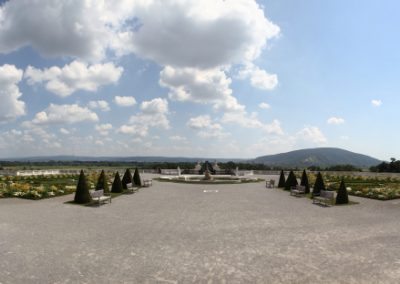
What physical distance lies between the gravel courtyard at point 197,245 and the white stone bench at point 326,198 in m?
1.80

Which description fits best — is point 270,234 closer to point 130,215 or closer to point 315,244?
point 315,244

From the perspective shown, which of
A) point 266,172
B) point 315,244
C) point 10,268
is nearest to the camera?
point 10,268

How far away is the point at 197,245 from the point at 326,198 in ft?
41.6

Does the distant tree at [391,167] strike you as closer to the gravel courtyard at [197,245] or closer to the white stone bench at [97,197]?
the gravel courtyard at [197,245]

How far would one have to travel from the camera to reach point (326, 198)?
2008 cm

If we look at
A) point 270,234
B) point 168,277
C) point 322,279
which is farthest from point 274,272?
point 270,234

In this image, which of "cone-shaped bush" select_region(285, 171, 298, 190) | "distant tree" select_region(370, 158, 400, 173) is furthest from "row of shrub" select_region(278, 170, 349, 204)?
"distant tree" select_region(370, 158, 400, 173)

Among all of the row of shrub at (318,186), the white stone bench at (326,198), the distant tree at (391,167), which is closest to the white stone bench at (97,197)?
the white stone bench at (326,198)

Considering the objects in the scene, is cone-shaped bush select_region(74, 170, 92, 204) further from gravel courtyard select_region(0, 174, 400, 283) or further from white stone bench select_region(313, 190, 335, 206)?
white stone bench select_region(313, 190, 335, 206)

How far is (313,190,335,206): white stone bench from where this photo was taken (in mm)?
19781

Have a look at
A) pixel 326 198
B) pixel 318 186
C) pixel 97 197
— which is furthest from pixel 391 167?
pixel 97 197

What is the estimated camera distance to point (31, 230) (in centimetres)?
1248

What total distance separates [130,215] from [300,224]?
8627mm

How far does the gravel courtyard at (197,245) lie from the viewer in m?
8.06
